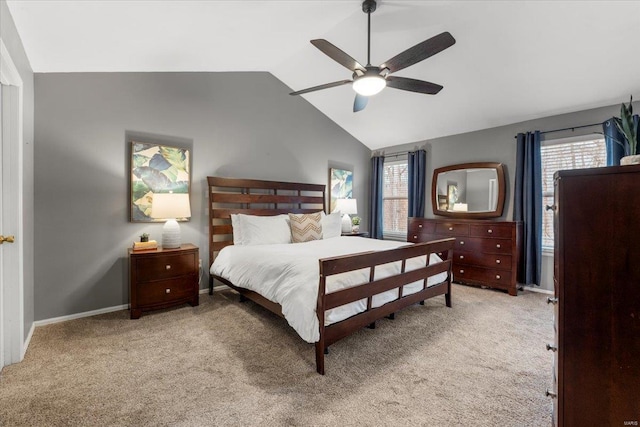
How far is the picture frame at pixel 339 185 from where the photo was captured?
17.4 ft

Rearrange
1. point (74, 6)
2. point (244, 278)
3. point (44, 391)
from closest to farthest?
point (44, 391), point (74, 6), point (244, 278)

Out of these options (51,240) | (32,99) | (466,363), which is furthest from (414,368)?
(32,99)

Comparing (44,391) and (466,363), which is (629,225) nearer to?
(466,363)

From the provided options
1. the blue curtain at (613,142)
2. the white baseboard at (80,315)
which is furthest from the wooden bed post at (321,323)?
the blue curtain at (613,142)

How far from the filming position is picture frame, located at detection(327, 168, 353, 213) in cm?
529

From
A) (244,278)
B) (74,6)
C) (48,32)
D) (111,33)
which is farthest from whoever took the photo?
(244,278)

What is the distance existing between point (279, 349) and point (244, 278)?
0.85 m

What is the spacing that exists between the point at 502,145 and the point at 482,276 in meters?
2.01

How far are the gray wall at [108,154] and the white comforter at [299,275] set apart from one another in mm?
1005

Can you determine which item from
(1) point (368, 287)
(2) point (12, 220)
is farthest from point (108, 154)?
(1) point (368, 287)

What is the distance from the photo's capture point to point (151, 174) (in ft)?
10.8

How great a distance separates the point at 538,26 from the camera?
268cm

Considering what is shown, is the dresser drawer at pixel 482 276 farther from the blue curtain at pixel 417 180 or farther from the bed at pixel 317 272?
the blue curtain at pixel 417 180

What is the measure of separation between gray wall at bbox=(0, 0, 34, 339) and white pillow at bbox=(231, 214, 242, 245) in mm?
1862
